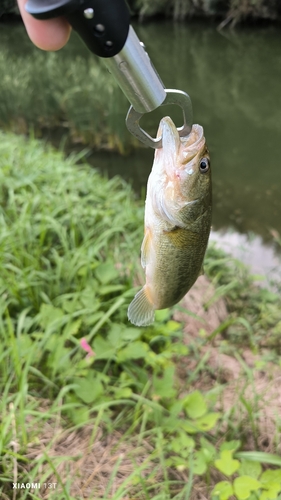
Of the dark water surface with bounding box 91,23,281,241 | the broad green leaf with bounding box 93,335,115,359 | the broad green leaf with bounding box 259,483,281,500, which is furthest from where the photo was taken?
the dark water surface with bounding box 91,23,281,241

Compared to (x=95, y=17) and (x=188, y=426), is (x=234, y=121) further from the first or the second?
(x=95, y=17)

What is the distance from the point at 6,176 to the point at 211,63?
13176 millimetres

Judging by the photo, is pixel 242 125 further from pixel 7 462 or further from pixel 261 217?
pixel 7 462

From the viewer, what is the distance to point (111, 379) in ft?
7.66

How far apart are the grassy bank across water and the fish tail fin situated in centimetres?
79

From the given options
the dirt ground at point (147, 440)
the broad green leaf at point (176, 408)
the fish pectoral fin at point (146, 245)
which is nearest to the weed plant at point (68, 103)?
the dirt ground at point (147, 440)

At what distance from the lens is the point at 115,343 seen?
2270 millimetres

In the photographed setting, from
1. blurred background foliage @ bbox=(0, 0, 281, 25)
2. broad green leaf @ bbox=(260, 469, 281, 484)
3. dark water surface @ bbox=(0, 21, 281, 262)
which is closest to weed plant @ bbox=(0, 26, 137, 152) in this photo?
dark water surface @ bbox=(0, 21, 281, 262)

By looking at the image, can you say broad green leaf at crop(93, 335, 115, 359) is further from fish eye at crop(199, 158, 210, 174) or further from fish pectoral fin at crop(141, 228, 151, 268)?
fish eye at crop(199, 158, 210, 174)

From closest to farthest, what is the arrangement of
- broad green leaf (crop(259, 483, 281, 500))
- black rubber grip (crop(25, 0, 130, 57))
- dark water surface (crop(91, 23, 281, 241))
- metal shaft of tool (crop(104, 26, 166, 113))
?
black rubber grip (crop(25, 0, 130, 57)), metal shaft of tool (crop(104, 26, 166, 113)), broad green leaf (crop(259, 483, 281, 500)), dark water surface (crop(91, 23, 281, 241))

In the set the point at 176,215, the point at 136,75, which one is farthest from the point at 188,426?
the point at 136,75

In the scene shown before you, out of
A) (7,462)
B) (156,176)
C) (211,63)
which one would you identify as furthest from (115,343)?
(211,63)

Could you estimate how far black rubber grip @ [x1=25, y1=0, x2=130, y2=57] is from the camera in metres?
0.69

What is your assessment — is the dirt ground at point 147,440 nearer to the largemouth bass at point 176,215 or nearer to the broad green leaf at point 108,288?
the broad green leaf at point 108,288
